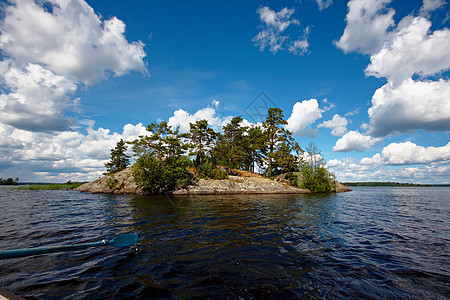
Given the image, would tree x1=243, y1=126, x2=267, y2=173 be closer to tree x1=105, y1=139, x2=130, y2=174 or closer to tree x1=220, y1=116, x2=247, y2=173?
tree x1=220, y1=116, x2=247, y2=173

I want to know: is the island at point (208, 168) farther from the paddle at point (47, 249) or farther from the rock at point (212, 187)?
the paddle at point (47, 249)

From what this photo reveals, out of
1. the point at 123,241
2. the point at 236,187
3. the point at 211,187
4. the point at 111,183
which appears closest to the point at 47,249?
the point at 123,241

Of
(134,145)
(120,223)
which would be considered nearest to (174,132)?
(134,145)

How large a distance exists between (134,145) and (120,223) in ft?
109

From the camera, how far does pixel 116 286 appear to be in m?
5.06

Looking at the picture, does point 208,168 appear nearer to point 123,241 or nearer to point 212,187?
point 212,187

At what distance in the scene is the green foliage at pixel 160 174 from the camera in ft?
128

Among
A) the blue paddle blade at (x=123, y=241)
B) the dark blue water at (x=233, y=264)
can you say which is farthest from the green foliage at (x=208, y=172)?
the blue paddle blade at (x=123, y=241)

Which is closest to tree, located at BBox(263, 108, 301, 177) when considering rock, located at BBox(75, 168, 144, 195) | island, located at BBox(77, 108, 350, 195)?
island, located at BBox(77, 108, 350, 195)

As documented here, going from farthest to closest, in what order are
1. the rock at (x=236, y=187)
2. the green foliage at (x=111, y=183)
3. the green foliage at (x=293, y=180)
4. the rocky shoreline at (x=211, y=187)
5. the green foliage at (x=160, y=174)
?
1. the green foliage at (x=293, y=180)
2. the green foliage at (x=111, y=183)
3. the rocky shoreline at (x=211, y=187)
4. the rock at (x=236, y=187)
5. the green foliage at (x=160, y=174)

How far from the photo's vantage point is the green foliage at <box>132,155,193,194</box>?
128 feet

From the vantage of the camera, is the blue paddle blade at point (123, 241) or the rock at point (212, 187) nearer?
the blue paddle blade at point (123, 241)

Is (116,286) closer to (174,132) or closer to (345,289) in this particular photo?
(345,289)

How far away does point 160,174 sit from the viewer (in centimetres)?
3994
